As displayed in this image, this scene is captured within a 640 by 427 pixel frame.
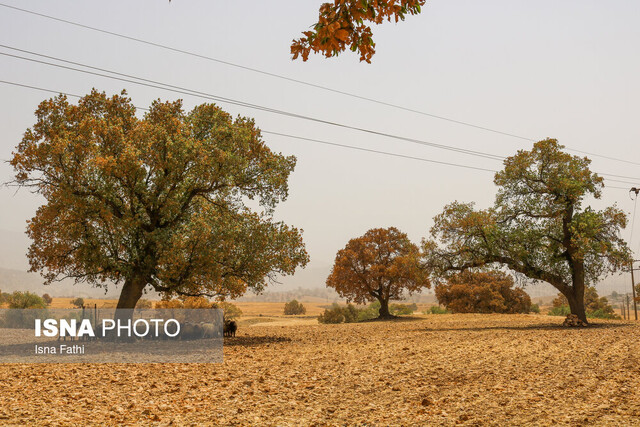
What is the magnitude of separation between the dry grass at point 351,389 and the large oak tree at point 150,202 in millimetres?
4445

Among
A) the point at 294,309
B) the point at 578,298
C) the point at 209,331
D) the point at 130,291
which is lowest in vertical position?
the point at 294,309

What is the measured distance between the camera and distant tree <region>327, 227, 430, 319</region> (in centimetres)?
4009

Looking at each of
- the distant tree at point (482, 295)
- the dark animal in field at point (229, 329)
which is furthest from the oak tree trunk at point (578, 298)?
the dark animal in field at point (229, 329)

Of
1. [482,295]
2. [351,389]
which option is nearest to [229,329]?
[351,389]

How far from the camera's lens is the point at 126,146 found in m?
18.8

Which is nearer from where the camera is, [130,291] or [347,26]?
[347,26]

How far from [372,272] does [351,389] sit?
29.6 m

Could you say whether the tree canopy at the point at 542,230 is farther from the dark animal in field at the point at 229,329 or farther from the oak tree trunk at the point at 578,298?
the dark animal in field at the point at 229,329

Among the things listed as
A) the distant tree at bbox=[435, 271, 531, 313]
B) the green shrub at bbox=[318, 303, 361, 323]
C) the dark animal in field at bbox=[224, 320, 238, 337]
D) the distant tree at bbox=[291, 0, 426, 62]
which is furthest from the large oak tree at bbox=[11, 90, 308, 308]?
the distant tree at bbox=[435, 271, 531, 313]

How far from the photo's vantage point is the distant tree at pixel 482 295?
44.7 metres

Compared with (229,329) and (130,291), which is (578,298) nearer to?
(229,329)

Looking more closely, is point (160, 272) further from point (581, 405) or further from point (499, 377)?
point (581, 405)

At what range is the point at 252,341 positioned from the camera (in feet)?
70.1

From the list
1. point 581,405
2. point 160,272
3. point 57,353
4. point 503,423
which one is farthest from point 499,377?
point 57,353
